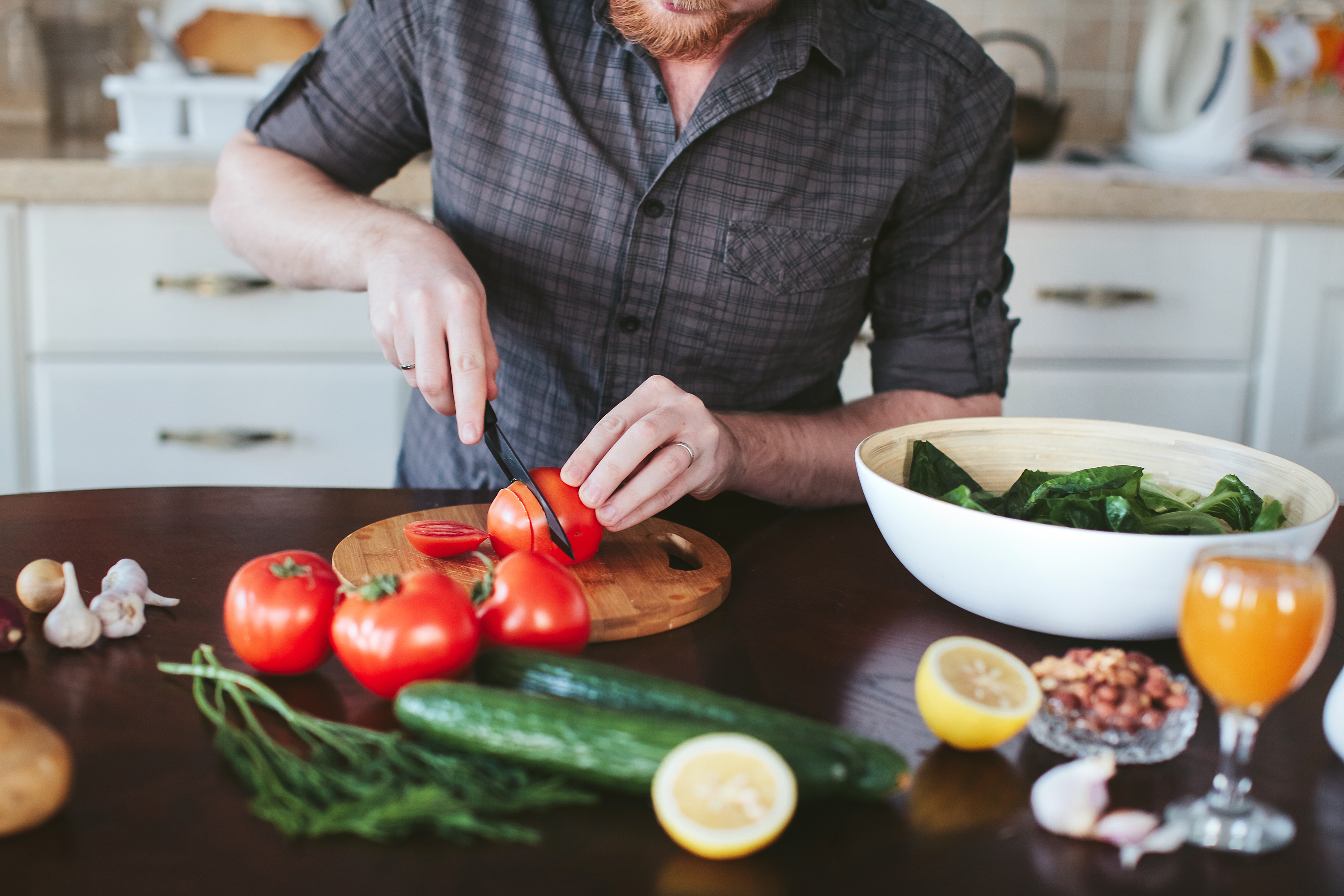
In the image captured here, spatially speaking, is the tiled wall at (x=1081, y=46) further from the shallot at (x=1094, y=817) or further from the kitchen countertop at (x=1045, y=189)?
the shallot at (x=1094, y=817)

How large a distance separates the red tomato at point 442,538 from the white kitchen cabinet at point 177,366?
Answer: 3.72 feet

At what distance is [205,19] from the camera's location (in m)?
2.38

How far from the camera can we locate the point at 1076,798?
1.79 ft

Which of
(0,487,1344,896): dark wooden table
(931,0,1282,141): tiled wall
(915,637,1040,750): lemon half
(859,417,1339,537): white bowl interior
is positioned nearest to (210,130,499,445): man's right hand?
(0,487,1344,896): dark wooden table

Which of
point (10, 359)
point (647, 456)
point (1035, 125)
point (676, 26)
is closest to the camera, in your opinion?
point (647, 456)

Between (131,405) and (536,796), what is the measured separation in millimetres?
1705

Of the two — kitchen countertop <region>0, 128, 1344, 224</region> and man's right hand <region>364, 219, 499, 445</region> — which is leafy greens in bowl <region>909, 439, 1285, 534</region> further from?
kitchen countertop <region>0, 128, 1344, 224</region>

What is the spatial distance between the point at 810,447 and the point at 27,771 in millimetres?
808

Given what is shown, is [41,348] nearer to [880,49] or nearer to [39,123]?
[39,123]

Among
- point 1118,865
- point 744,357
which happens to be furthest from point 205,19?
point 1118,865

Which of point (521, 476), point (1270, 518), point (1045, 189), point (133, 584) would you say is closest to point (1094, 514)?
point (1270, 518)

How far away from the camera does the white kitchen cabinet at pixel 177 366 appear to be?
193 cm

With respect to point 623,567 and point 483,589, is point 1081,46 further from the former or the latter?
point 483,589

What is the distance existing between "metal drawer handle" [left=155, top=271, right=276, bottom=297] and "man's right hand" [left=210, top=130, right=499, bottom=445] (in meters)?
0.62
